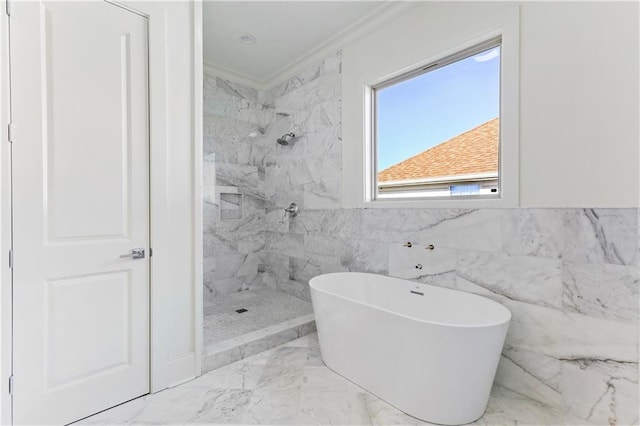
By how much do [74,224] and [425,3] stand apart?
2.66 metres

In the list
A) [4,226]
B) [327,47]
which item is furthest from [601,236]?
[4,226]

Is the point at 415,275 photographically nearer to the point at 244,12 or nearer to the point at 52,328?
the point at 52,328

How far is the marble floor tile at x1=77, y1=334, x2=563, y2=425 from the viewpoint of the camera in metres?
1.52

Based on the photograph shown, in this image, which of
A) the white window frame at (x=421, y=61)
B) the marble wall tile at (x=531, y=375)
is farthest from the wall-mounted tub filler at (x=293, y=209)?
the marble wall tile at (x=531, y=375)

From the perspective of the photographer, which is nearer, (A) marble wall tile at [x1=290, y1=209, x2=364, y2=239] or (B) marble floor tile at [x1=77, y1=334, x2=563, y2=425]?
(B) marble floor tile at [x1=77, y1=334, x2=563, y2=425]

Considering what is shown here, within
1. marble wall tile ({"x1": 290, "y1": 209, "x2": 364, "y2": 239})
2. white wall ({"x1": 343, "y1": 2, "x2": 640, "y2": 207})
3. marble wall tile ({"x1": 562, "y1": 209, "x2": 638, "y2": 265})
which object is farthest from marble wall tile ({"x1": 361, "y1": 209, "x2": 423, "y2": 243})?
marble wall tile ({"x1": 562, "y1": 209, "x2": 638, "y2": 265})

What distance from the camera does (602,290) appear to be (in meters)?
1.43

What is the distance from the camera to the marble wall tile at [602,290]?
136 cm

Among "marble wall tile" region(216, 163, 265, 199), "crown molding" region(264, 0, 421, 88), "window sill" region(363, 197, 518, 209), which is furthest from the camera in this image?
"marble wall tile" region(216, 163, 265, 199)

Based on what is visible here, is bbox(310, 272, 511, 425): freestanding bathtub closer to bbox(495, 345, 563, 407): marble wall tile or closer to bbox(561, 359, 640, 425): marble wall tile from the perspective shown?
bbox(495, 345, 563, 407): marble wall tile

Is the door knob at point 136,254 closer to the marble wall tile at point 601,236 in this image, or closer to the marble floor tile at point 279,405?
the marble floor tile at point 279,405

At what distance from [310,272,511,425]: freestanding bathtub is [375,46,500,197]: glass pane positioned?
809 mm

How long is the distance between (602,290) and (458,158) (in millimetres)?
1128

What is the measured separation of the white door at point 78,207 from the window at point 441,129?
1.84 meters
